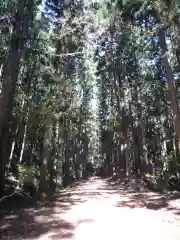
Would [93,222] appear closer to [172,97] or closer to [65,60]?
[172,97]

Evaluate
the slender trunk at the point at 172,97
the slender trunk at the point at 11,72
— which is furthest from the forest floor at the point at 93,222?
the slender trunk at the point at 172,97

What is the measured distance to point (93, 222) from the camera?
899 centimetres

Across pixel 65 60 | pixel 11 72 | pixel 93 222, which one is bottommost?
pixel 93 222

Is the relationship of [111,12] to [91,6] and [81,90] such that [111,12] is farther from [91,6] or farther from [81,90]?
[81,90]

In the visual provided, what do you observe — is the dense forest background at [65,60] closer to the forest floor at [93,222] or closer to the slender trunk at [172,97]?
the slender trunk at [172,97]

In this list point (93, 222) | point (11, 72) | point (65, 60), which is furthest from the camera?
point (65, 60)

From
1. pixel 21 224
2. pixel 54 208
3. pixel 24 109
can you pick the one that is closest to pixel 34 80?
pixel 24 109

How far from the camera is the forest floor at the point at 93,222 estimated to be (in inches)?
293

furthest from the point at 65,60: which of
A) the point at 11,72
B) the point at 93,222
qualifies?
the point at 93,222

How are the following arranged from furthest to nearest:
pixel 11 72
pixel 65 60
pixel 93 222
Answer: pixel 65 60 < pixel 11 72 < pixel 93 222

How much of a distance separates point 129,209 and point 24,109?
11990 millimetres

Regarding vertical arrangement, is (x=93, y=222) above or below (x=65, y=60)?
below

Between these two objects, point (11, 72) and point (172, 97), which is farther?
point (172, 97)

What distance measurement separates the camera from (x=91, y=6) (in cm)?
1889
